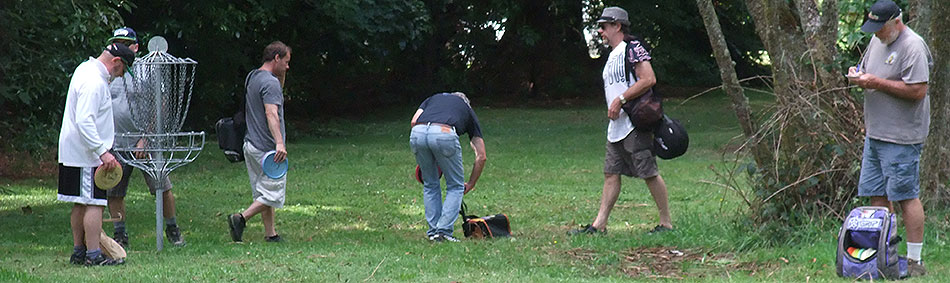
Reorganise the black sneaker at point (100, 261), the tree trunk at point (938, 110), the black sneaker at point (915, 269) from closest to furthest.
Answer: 1. the black sneaker at point (915, 269)
2. the black sneaker at point (100, 261)
3. the tree trunk at point (938, 110)

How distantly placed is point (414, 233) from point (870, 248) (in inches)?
162

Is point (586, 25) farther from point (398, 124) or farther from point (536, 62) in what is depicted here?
point (398, 124)

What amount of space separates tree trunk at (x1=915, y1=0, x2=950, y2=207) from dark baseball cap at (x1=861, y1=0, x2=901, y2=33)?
135 centimetres

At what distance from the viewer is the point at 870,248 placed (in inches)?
242

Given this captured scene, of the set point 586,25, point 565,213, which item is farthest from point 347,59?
point 565,213

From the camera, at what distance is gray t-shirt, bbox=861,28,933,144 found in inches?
243

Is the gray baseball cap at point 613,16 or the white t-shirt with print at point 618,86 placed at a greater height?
the gray baseball cap at point 613,16

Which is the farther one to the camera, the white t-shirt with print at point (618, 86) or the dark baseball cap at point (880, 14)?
the white t-shirt with print at point (618, 86)

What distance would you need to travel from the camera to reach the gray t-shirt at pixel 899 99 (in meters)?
6.18

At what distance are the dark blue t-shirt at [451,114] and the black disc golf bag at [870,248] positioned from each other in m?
2.92

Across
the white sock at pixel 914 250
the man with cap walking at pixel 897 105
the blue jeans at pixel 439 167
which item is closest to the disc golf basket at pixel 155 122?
the blue jeans at pixel 439 167

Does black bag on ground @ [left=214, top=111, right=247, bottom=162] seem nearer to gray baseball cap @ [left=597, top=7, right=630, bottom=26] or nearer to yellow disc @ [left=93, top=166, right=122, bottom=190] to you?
yellow disc @ [left=93, top=166, right=122, bottom=190]

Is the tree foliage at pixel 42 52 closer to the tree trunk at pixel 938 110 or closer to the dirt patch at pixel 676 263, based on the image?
the dirt patch at pixel 676 263

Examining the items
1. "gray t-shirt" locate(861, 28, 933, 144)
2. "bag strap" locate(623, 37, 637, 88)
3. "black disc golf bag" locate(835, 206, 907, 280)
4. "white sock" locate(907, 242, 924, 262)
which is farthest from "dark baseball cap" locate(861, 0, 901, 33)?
"bag strap" locate(623, 37, 637, 88)
